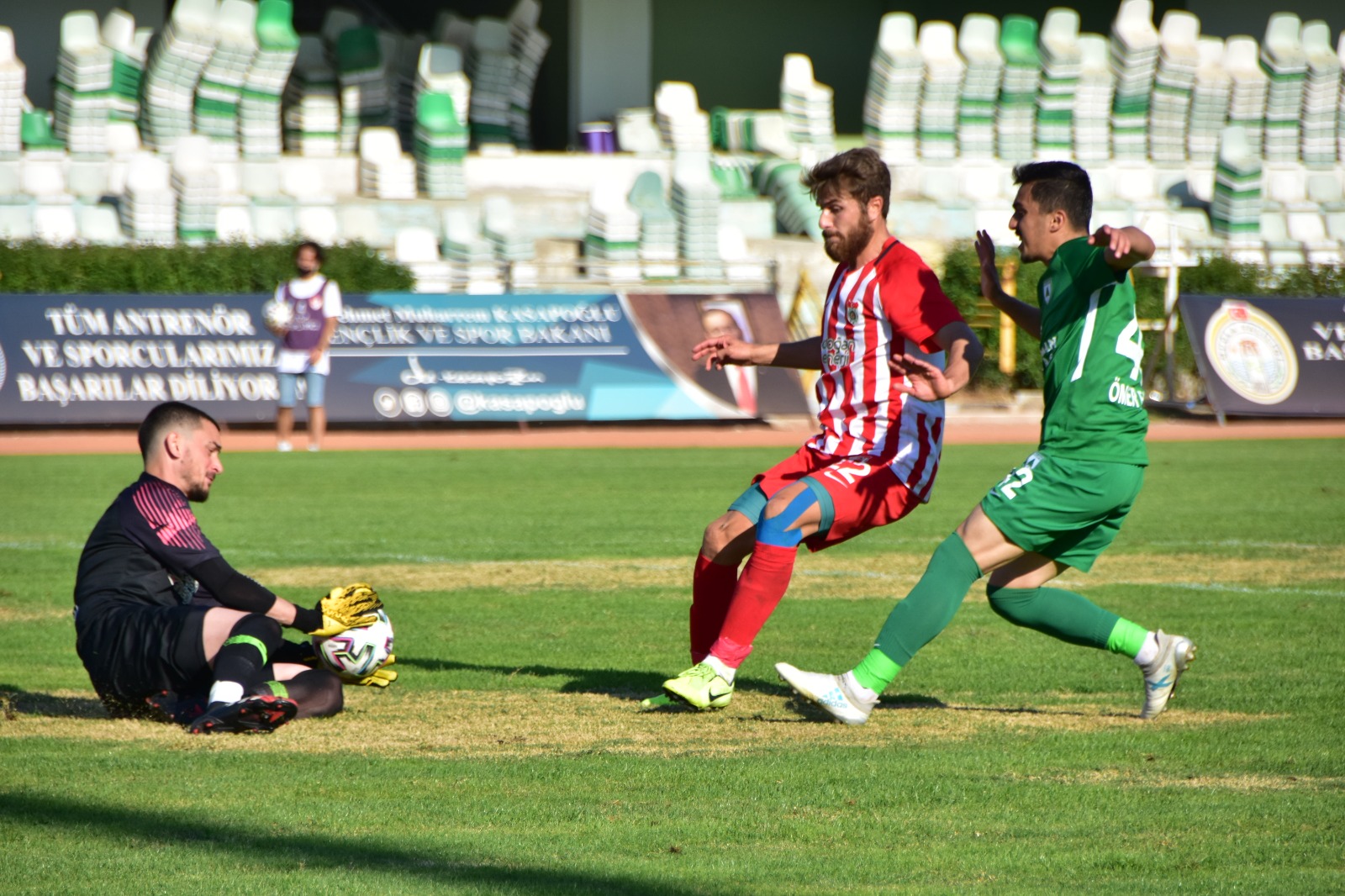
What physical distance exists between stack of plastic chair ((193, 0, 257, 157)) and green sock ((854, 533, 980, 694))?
26902 mm

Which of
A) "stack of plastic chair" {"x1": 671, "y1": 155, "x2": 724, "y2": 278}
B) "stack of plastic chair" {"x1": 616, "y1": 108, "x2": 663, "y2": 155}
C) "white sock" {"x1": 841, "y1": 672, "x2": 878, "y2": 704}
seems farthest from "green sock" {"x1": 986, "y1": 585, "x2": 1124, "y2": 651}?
"stack of plastic chair" {"x1": 616, "y1": 108, "x2": 663, "y2": 155}

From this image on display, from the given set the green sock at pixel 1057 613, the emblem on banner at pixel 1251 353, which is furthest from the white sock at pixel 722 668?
the emblem on banner at pixel 1251 353

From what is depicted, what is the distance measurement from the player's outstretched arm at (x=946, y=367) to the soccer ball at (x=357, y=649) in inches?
89.0

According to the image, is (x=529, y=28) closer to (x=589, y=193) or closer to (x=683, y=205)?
(x=589, y=193)

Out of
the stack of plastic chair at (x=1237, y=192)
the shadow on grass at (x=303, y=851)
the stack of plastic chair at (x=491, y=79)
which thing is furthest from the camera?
the stack of plastic chair at (x=491, y=79)

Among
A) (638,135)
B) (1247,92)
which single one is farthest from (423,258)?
(1247,92)

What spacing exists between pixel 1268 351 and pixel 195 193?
17740 mm

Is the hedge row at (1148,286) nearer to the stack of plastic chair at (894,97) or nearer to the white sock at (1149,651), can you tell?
the stack of plastic chair at (894,97)

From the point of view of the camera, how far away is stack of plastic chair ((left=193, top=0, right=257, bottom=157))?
30.6 meters

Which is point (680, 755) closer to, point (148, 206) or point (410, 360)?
point (410, 360)

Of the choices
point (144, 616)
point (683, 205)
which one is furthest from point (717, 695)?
point (683, 205)

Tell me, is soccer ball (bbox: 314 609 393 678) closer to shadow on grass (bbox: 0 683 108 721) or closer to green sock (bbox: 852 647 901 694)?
shadow on grass (bbox: 0 683 108 721)

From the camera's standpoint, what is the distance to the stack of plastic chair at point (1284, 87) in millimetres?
36938

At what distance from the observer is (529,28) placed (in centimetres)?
3550
